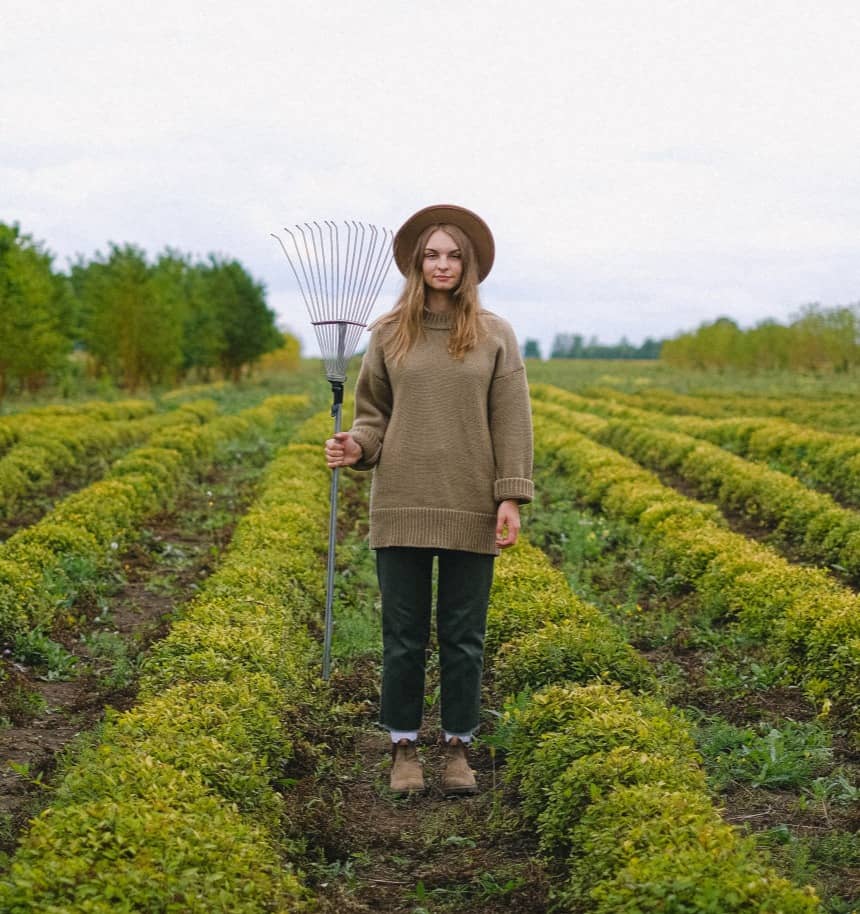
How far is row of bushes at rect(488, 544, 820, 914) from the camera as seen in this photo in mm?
3242

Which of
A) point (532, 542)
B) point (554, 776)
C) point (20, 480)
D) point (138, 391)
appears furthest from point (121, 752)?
point (138, 391)

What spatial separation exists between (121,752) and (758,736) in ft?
11.7

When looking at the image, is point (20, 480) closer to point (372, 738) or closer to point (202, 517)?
point (202, 517)

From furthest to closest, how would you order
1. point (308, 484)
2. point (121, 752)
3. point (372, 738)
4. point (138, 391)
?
point (138, 391) < point (308, 484) < point (372, 738) < point (121, 752)

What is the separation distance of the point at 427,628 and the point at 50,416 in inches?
779

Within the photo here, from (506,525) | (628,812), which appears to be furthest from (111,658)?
(628,812)

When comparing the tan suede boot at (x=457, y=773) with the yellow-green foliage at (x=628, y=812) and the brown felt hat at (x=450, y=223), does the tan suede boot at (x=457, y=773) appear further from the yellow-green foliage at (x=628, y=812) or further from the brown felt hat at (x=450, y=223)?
the brown felt hat at (x=450, y=223)

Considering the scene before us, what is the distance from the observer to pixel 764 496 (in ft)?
41.5

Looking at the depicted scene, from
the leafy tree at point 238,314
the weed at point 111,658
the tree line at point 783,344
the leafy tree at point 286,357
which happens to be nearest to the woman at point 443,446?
the weed at point 111,658

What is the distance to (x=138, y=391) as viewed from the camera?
146 ft

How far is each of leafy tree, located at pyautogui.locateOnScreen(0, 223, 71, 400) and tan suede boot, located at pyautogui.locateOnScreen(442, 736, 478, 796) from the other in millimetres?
27340

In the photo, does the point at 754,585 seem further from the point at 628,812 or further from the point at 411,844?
the point at 628,812

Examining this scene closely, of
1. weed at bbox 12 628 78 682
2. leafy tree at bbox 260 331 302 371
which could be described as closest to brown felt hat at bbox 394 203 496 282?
weed at bbox 12 628 78 682

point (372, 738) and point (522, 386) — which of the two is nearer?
point (522, 386)
